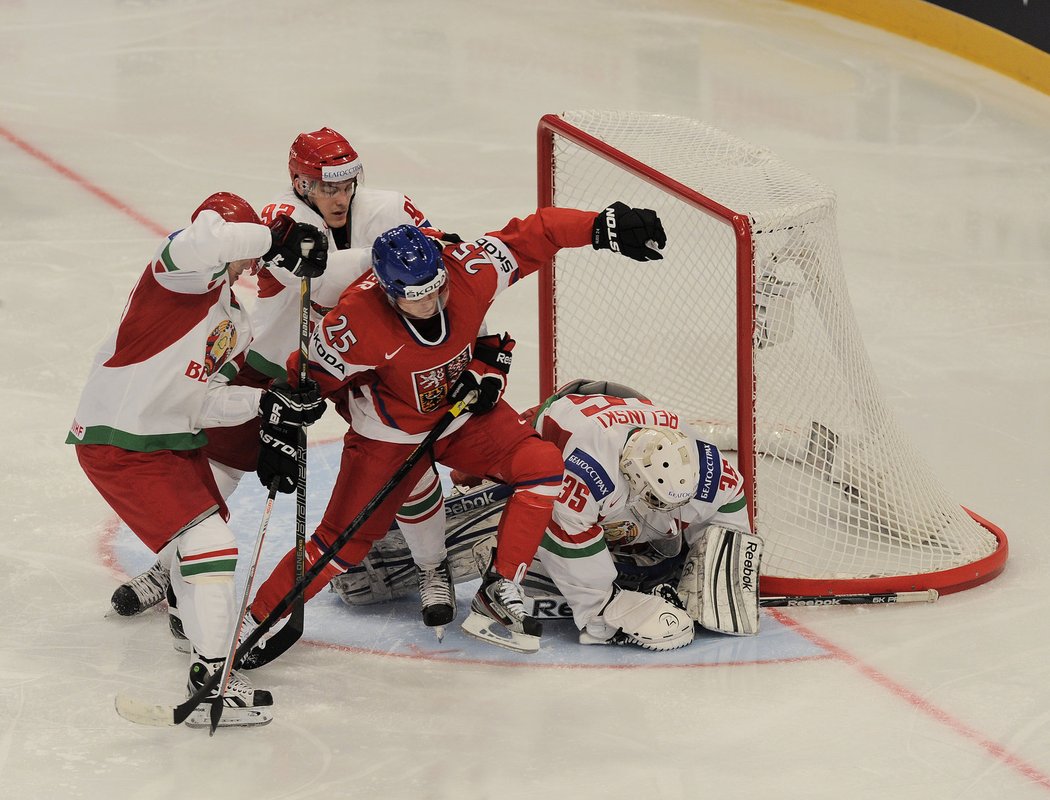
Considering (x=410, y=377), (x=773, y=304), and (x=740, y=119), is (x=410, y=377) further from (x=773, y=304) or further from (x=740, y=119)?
(x=740, y=119)

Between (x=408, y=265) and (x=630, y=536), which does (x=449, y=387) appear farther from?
(x=630, y=536)

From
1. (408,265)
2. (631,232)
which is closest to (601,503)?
(631,232)

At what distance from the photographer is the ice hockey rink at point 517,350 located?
140 inches

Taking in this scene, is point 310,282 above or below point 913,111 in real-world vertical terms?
below

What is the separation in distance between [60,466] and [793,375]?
2243 mm

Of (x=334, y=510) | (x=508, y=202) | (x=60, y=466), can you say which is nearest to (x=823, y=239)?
(x=334, y=510)

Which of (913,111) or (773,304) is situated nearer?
(773,304)

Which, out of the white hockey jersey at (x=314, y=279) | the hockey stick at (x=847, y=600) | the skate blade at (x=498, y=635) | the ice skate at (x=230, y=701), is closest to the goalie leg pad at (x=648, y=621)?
the skate blade at (x=498, y=635)

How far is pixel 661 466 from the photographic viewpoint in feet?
12.9

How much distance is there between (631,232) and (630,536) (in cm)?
83

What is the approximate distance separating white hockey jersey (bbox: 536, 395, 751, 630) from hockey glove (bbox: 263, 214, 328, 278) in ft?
2.63

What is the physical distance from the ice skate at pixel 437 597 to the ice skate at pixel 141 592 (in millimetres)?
645

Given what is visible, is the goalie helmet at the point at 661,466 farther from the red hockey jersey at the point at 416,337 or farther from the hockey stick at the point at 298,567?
the hockey stick at the point at 298,567

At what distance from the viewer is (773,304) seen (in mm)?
4145
